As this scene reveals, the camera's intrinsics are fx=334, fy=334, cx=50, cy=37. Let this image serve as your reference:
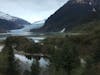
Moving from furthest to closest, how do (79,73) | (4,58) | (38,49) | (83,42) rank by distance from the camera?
1. (38,49)
2. (83,42)
3. (4,58)
4. (79,73)

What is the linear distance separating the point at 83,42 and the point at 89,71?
6747 cm

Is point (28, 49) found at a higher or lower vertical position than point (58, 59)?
lower

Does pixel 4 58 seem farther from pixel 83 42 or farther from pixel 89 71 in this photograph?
pixel 83 42

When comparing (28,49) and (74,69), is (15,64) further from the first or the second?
(28,49)

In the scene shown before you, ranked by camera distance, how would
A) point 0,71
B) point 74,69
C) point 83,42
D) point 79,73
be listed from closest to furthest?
point 79,73, point 74,69, point 0,71, point 83,42

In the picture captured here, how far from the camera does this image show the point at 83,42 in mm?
108375

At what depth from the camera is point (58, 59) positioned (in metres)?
46.8

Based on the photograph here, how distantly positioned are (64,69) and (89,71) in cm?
507

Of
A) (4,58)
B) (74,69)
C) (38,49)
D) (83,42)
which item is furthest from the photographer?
(38,49)

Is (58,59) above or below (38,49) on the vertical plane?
above

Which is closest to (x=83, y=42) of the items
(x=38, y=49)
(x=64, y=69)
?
(x=38, y=49)

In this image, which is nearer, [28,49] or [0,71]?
[0,71]

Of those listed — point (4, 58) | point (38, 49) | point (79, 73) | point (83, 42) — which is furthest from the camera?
point (38, 49)

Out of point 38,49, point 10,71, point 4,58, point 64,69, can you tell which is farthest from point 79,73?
point 38,49
